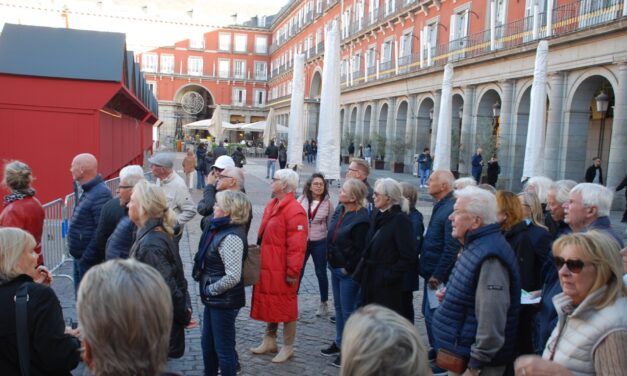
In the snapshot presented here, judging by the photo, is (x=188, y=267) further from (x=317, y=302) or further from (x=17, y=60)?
(x=17, y=60)

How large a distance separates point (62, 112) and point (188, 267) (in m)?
4.22

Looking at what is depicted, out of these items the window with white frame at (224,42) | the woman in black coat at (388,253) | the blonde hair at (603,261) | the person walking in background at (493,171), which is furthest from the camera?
the window with white frame at (224,42)

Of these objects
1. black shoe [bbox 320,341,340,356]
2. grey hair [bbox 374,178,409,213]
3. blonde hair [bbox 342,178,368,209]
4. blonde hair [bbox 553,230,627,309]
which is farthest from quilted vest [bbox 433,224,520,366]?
black shoe [bbox 320,341,340,356]

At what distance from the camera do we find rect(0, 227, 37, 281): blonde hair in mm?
2696

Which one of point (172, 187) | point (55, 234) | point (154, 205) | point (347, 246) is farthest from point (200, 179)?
point (154, 205)

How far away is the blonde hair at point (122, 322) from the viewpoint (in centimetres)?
192

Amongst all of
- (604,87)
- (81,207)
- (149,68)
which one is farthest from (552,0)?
(149,68)

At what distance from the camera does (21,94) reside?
10547 millimetres

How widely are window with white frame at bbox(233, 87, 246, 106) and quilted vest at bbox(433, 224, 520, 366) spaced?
72.6 metres

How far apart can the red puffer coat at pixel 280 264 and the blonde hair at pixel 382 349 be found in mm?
3432

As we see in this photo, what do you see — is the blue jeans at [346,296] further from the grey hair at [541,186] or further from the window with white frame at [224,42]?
the window with white frame at [224,42]

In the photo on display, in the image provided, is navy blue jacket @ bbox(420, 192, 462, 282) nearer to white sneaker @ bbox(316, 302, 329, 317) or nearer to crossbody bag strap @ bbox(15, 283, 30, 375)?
white sneaker @ bbox(316, 302, 329, 317)

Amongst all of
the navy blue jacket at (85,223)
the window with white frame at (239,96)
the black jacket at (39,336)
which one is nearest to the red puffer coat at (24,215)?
the navy blue jacket at (85,223)

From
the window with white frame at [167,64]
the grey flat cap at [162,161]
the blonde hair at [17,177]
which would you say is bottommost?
the blonde hair at [17,177]
